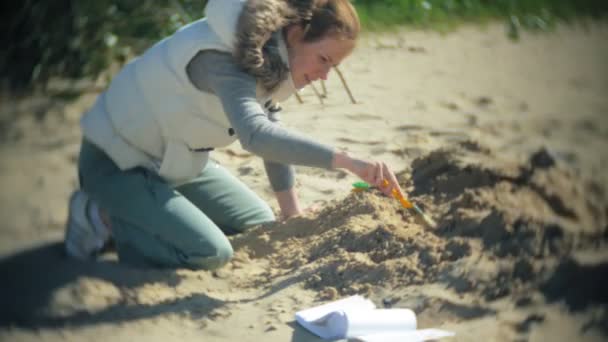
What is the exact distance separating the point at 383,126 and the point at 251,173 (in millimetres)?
802

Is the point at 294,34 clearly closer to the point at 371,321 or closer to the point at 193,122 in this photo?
the point at 193,122

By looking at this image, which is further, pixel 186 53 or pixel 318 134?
pixel 318 134

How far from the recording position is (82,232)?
273 centimetres

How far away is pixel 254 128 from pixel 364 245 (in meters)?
0.62

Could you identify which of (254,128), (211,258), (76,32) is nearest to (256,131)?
(254,128)

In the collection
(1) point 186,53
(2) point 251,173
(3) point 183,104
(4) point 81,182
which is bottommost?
(2) point 251,173

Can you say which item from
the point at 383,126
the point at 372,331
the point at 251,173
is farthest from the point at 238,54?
the point at 383,126

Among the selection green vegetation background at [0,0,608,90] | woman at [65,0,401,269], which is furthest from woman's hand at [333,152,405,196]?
green vegetation background at [0,0,608,90]

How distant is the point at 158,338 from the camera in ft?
7.08

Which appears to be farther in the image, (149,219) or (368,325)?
(149,219)

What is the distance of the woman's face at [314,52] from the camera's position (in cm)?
246

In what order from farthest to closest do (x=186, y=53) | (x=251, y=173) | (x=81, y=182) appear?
(x=251, y=173), (x=81, y=182), (x=186, y=53)

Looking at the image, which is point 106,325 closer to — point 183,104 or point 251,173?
point 183,104

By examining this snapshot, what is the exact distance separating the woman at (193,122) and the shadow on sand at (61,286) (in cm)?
15
